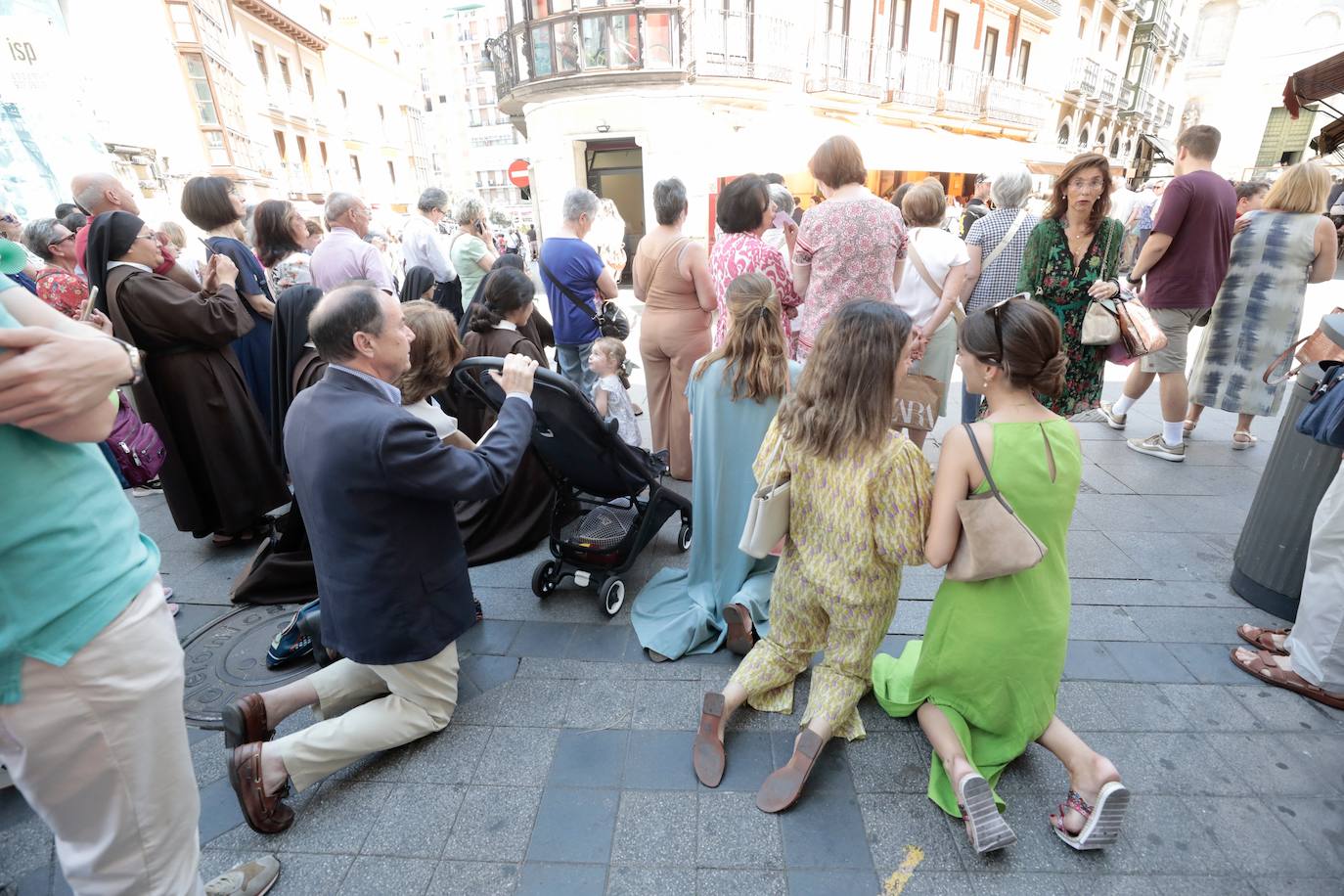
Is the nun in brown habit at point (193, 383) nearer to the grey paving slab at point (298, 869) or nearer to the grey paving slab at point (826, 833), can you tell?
the grey paving slab at point (298, 869)

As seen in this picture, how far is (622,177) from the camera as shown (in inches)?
614

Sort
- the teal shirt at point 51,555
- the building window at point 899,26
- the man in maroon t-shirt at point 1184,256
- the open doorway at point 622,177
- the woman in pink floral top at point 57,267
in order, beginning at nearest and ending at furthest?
1. the teal shirt at point 51,555
2. the woman in pink floral top at point 57,267
3. the man in maroon t-shirt at point 1184,256
4. the open doorway at point 622,177
5. the building window at point 899,26

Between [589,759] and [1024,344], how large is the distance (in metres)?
2.01

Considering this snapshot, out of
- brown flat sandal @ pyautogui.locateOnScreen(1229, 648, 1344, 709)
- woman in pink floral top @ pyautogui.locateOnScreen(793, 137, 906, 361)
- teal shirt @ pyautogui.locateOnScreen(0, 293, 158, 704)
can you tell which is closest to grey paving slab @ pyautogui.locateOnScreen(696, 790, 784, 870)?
teal shirt @ pyautogui.locateOnScreen(0, 293, 158, 704)

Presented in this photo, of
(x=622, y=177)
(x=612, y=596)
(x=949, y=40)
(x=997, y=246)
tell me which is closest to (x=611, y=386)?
(x=612, y=596)

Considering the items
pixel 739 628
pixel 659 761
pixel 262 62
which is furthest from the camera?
pixel 262 62

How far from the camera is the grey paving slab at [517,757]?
7.27 ft

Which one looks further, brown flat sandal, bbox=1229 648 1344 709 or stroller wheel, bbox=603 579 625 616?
stroller wheel, bbox=603 579 625 616

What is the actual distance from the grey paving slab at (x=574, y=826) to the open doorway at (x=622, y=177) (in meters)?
14.3

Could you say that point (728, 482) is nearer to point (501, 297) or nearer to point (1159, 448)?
point (501, 297)

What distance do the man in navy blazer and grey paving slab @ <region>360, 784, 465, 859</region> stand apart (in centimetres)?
20

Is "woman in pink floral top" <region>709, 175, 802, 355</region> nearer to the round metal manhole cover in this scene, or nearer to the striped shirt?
the striped shirt

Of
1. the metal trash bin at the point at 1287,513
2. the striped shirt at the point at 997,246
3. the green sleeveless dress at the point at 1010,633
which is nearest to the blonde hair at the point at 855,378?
the green sleeveless dress at the point at 1010,633

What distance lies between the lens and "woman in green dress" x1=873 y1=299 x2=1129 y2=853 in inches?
72.6
